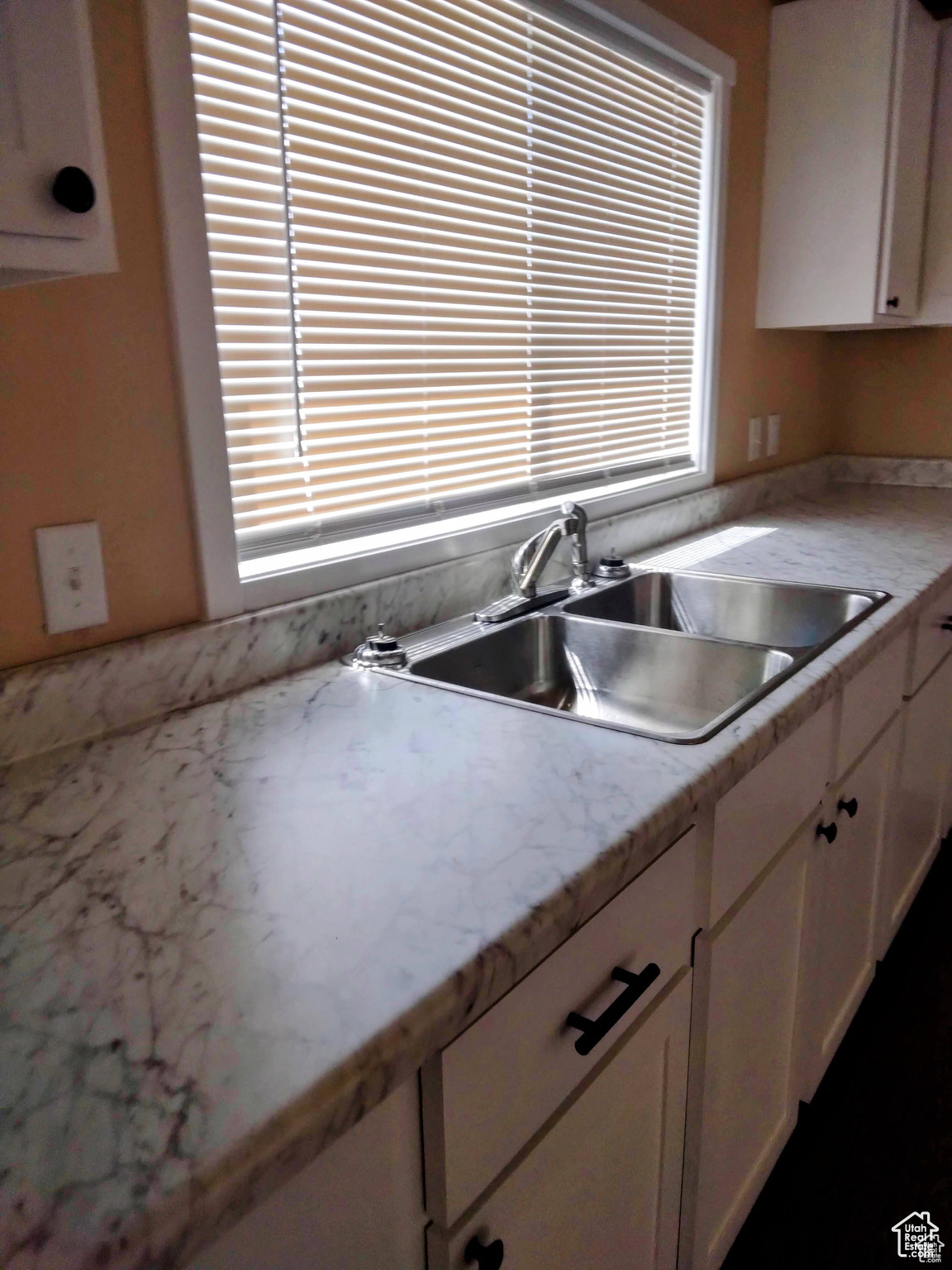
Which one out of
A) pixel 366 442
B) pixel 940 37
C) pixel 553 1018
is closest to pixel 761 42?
pixel 940 37

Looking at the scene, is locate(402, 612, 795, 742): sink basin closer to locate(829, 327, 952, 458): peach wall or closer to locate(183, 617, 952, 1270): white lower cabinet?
locate(183, 617, 952, 1270): white lower cabinet

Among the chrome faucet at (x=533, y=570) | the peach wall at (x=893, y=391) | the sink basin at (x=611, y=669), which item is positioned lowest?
the sink basin at (x=611, y=669)

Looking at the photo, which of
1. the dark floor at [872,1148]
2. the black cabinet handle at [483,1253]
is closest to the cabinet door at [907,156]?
the dark floor at [872,1148]

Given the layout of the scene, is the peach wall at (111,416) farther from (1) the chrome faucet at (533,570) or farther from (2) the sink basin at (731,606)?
(2) the sink basin at (731,606)

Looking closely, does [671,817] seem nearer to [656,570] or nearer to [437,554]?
[437,554]

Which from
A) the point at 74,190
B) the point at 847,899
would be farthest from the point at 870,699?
the point at 74,190

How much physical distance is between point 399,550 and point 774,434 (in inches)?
68.9

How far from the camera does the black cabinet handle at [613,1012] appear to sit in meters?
0.80

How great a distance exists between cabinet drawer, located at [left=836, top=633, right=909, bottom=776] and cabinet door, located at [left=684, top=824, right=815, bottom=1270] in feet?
0.58

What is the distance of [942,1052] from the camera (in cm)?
177

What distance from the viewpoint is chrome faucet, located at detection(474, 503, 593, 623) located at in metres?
1.57

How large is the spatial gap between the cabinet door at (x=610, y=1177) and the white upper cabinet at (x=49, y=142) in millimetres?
740

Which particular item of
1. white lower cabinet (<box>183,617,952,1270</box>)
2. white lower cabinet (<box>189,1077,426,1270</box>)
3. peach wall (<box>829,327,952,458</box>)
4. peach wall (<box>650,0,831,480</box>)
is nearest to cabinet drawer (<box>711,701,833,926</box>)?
white lower cabinet (<box>183,617,952,1270</box>)

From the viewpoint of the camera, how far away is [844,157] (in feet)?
7.98
